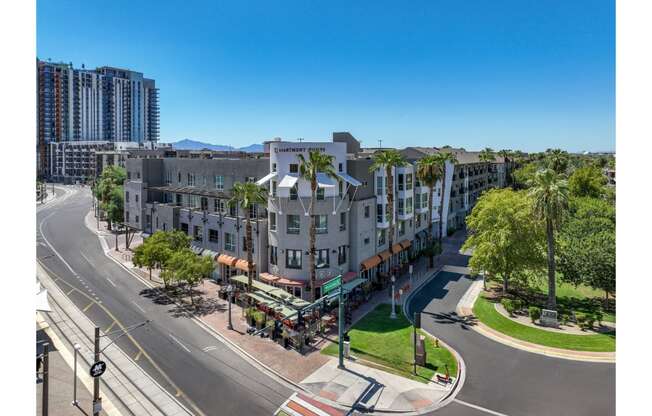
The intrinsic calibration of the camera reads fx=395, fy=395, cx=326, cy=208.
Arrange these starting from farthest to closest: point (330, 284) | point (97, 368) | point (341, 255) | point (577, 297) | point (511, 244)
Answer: point (341, 255) < point (577, 297) < point (511, 244) < point (330, 284) < point (97, 368)

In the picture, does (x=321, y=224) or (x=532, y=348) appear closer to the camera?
(x=532, y=348)

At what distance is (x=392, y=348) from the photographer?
30.5 m

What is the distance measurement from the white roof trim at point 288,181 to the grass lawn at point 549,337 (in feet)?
70.5

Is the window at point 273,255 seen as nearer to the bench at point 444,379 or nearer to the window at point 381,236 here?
the window at point 381,236

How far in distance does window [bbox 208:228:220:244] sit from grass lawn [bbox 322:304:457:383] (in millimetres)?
21325

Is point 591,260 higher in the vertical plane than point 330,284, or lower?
higher

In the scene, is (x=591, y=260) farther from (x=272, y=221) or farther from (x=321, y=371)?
(x=272, y=221)

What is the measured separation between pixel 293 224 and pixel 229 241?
10.3 m

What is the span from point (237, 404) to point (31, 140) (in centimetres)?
1847

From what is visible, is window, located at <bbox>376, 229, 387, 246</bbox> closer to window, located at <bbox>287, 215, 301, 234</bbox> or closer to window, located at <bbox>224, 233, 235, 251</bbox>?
window, located at <bbox>287, 215, 301, 234</bbox>

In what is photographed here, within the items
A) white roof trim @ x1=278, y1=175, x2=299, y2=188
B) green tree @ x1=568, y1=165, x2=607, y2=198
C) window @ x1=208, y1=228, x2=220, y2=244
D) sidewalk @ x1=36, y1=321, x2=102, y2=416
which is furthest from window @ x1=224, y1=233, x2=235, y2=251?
green tree @ x1=568, y1=165, x2=607, y2=198

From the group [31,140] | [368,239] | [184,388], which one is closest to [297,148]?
[368,239]

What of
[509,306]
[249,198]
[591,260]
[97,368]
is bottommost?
[509,306]

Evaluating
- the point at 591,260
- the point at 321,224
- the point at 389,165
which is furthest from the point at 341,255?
the point at 591,260
